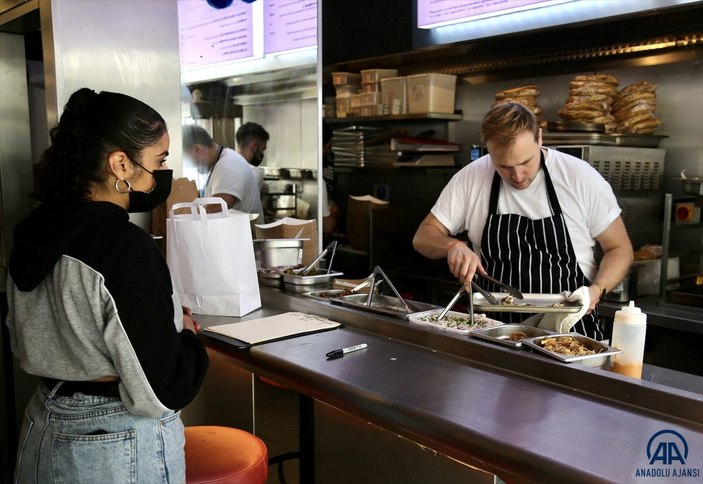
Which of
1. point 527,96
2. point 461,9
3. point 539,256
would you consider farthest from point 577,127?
Result: point 539,256

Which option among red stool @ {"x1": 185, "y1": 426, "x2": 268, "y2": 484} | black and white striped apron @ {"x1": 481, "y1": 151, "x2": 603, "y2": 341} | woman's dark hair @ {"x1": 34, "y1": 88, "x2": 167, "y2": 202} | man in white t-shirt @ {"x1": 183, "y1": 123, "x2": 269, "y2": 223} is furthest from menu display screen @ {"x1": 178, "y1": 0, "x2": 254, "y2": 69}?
red stool @ {"x1": 185, "y1": 426, "x2": 268, "y2": 484}

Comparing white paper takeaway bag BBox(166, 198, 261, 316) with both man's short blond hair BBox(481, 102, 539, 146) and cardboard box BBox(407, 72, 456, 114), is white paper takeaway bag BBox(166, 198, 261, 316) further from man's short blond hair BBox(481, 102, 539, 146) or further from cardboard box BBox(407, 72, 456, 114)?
cardboard box BBox(407, 72, 456, 114)

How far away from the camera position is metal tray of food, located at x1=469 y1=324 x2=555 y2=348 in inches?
74.2

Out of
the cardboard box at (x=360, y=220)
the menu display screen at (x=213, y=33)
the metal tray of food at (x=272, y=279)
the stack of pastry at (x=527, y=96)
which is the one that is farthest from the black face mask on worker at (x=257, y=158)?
the stack of pastry at (x=527, y=96)

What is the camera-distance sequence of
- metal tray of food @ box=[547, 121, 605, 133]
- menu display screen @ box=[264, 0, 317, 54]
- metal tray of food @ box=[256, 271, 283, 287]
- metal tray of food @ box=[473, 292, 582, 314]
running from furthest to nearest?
1. metal tray of food @ box=[547, 121, 605, 133]
2. menu display screen @ box=[264, 0, 317, 54]
3. metal tray of food @ box=[256, 271, 283, 287]
4. metal tray of food @ box=[473, 292, 582, 314]

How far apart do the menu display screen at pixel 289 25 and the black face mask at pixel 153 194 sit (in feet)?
→ 5.95

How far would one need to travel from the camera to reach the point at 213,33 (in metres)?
3.67

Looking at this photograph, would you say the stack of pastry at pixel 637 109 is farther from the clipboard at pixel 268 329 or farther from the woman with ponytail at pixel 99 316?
the woman with ponytail at pixel 99 316

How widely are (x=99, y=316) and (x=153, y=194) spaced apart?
0.38m

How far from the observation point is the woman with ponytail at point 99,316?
138 cm

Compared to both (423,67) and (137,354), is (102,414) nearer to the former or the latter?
(137,354)

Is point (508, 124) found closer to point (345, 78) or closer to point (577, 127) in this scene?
point (577, 127)

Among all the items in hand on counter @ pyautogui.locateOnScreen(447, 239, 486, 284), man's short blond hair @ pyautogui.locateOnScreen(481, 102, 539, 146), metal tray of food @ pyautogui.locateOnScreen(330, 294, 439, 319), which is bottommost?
metal tray of food @ pyautogui.locateOnScreen(330, 294, 439, 319)

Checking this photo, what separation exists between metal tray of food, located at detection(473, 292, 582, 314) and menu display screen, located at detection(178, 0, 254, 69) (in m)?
2.12
